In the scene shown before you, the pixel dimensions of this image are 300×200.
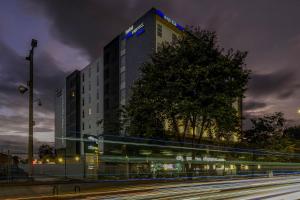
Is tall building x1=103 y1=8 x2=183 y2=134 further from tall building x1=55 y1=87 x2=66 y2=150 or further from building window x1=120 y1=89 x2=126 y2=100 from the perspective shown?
tall building x1=55 y1=87 x2=66 y2=150

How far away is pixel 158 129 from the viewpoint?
3028 centimetres

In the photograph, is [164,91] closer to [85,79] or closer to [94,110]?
[94,110]

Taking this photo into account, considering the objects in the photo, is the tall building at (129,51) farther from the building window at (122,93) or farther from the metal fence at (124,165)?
the metal fence at (124,165)

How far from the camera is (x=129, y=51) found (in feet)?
200

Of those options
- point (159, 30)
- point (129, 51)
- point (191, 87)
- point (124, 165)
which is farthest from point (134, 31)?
point (191, 87)

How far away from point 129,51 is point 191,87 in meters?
34.4

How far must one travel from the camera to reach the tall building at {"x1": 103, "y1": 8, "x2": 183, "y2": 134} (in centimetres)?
5538

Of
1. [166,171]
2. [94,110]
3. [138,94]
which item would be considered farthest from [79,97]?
[138,94]

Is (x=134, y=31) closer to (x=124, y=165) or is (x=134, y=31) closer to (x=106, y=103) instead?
(x=106, y=103)

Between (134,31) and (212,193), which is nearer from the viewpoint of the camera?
(212,193)

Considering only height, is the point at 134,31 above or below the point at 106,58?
above

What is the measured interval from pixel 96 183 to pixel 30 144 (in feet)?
17.2

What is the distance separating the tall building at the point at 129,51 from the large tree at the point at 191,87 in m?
20.1


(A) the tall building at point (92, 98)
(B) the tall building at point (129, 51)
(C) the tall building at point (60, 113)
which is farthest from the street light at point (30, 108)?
(C) the tall building at point (60, 113)
